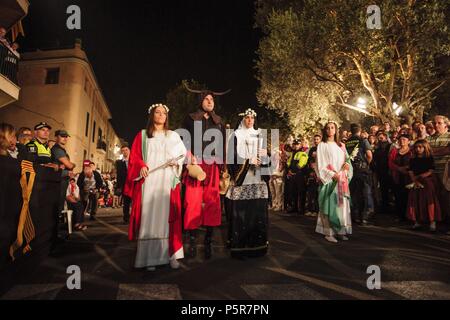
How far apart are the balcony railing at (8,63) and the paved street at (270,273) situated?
10723 millimetres

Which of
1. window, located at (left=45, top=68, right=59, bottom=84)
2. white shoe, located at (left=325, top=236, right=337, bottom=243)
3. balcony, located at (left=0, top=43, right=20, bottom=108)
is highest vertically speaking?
window, located at (left=45, top=68, right=59, bottom=84)

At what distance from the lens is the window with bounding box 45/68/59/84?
88.7ft

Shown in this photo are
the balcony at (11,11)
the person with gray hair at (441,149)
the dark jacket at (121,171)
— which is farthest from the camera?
the balcony at (11,11)

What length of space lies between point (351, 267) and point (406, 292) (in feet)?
3.07

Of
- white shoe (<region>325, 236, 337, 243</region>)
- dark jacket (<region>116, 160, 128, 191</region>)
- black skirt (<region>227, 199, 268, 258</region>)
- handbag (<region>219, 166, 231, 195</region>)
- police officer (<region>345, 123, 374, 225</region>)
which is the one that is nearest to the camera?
black skirt (<region>227, 199, 268, 258</region>)

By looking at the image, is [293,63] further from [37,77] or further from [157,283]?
[37,77]

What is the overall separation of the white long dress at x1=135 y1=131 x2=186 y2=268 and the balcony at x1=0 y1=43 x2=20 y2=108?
12150 mm

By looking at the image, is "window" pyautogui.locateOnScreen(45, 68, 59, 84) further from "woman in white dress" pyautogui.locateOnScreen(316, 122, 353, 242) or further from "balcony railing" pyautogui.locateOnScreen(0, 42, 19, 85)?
"woman in white dress" pyautogui.locateOnScreen(316, 122, 353, 242)

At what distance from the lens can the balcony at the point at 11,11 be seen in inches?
550

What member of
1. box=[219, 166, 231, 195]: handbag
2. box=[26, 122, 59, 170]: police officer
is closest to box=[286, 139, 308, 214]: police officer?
box=[219, 166, 231, 195]: handbag

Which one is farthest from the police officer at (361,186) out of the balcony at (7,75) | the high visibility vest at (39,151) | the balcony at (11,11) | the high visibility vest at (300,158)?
the balcony at (11,11)

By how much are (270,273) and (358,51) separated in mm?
13657

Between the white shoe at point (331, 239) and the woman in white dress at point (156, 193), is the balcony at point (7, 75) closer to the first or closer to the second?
the woman in white dress at point (156, 193)
